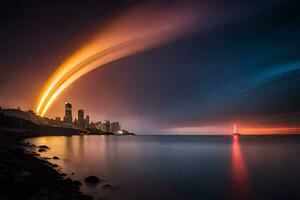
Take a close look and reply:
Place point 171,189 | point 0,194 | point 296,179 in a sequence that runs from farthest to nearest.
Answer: point 296,179 → point 171,189 → point 0,194

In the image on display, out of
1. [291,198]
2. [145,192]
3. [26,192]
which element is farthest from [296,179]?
[26,192]

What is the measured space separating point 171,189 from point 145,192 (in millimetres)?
2912

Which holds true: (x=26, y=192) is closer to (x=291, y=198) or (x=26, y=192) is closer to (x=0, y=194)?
(x=0, y=194)

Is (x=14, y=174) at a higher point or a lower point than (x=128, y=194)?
higher

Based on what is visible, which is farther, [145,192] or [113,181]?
[113,181]

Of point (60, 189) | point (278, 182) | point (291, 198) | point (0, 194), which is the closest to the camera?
point (0, 194)

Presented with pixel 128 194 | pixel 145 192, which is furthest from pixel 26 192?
pixel 145 192

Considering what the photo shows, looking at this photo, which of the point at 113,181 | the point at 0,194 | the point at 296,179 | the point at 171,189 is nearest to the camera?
the point at 0,194

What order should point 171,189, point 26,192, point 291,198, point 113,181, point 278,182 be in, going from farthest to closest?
point 278,182
point 113,181
point 171,189
point 291,198
point 26,192

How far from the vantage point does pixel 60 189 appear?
17.5 meters

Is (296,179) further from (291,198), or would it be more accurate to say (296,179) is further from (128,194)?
(128,194)

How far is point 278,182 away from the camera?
28438 mm

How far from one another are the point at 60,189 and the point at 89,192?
302 cm

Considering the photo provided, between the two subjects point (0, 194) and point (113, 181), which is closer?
point (0, 194)
